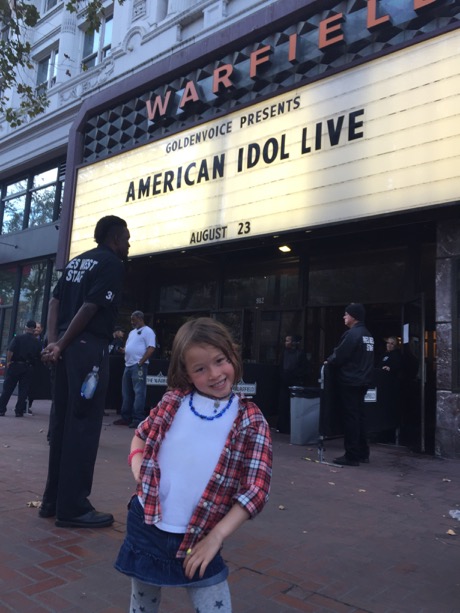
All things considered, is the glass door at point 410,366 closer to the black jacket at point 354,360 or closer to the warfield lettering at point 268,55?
the black jacket at point 354,360

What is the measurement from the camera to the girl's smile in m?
1.70

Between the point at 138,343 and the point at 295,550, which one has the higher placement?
the point at 138,343

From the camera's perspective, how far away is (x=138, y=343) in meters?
8.49

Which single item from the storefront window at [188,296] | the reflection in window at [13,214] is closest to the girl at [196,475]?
the storefront window at [188,296]

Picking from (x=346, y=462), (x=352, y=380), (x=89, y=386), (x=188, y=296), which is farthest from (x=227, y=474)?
(x=188, y=296)

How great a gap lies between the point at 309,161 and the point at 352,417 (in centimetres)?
367

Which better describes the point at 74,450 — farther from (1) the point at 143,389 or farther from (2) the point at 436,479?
(1) the point at 143,389

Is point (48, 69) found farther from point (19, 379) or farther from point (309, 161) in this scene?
point (309, 161)

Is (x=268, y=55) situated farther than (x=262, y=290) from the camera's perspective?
No

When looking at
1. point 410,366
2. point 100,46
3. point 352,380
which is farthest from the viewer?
point 100,46

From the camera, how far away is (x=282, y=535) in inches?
143

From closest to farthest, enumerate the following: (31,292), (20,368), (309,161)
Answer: (309,161), (20,368), (31,292)

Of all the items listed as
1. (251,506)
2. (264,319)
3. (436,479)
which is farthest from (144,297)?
(251,506)

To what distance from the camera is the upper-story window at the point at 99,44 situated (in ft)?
47.7
